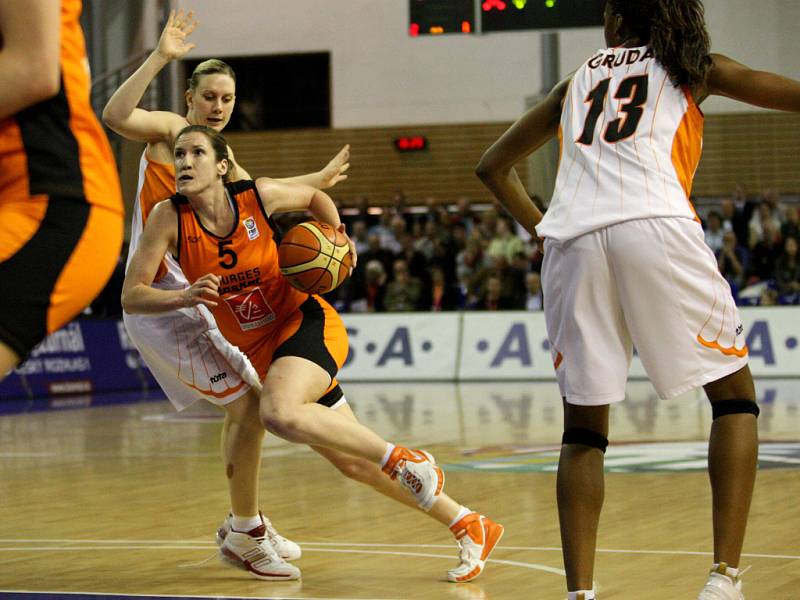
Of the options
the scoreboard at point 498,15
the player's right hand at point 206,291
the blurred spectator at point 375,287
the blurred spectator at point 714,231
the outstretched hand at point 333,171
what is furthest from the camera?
the blurred spectator at point 375,287

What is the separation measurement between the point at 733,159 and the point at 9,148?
19.6 metres

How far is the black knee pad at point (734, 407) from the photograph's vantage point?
3.73m

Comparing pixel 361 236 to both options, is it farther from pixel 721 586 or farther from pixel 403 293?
pixel 721 586

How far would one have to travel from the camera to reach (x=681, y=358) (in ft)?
11.8

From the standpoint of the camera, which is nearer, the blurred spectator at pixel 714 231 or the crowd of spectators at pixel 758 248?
the crowd of spectators at pixel 758 248

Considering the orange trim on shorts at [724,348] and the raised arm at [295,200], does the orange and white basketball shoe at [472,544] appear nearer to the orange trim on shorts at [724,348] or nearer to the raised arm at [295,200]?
the raised arm at [295,200]

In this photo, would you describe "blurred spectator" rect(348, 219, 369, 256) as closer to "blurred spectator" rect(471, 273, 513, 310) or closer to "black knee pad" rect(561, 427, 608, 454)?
"blurred spectator" rect(471, 273, 513, 310)

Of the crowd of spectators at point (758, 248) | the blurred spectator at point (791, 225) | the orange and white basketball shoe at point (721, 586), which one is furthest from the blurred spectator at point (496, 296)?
the orange and white basketball shoe at point (721, 586)

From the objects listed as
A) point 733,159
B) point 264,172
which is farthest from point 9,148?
point 264,172

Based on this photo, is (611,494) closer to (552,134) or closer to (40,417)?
(552,134)

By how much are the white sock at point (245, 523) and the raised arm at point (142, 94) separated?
152cm

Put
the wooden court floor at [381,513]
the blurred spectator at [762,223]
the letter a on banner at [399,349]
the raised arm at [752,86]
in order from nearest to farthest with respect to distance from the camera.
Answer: the raised arm at [752,86] < the wooden court floor at [381,513] < the letter a on banner at [399,349] < the blurred spectator at [762,223]

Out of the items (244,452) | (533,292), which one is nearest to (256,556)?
(244,452)

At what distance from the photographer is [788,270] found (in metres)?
16.6
